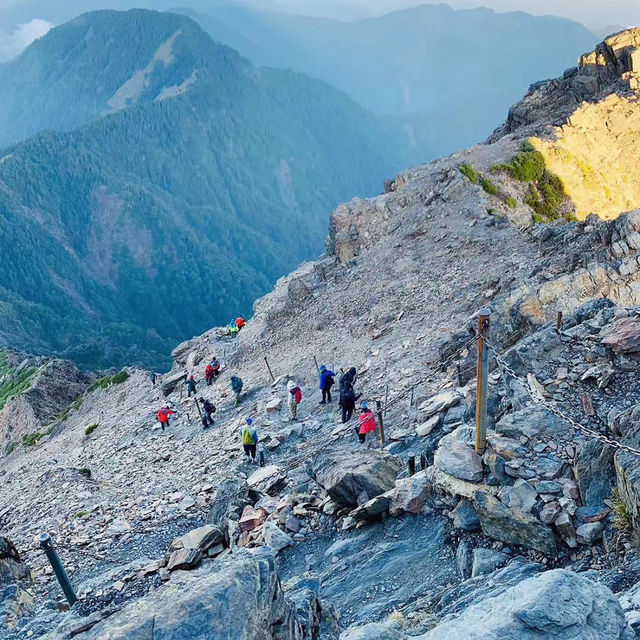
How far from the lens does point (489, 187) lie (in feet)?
104

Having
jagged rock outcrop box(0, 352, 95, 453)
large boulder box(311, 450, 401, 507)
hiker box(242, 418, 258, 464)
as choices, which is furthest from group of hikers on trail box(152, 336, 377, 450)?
jagged rock outcrop box(0, 352, 95, 453)

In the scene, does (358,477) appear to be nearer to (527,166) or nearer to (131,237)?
(527,166)

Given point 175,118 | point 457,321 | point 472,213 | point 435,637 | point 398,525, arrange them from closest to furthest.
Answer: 1. point 435,637
2. point 398,525
3. point 457,321
4. point 472,213
5. point 175,118

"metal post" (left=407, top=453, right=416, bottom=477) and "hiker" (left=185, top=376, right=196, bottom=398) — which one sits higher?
"metal post" (left=407, top=453, right=416, bottom=477)

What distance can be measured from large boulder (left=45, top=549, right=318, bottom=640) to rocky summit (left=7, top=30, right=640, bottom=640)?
1.0 inches

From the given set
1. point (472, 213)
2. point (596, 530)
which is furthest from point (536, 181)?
point (596, 530)

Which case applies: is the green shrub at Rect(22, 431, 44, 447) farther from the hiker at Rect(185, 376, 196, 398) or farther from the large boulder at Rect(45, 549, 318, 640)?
the large boulder at Rect(45, 549, 318, 640)

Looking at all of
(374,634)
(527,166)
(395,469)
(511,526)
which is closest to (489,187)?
(527,166)

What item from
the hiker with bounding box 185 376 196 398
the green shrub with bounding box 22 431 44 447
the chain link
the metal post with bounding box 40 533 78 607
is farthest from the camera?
the green shrub with bounding box 22 431 44 447

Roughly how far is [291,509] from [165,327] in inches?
A: 4853

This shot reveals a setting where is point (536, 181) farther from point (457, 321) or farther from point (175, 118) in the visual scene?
point (175, 118)

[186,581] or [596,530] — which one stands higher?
[186,581]

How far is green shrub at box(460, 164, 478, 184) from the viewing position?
32.0 m

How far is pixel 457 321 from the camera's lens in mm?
21219
